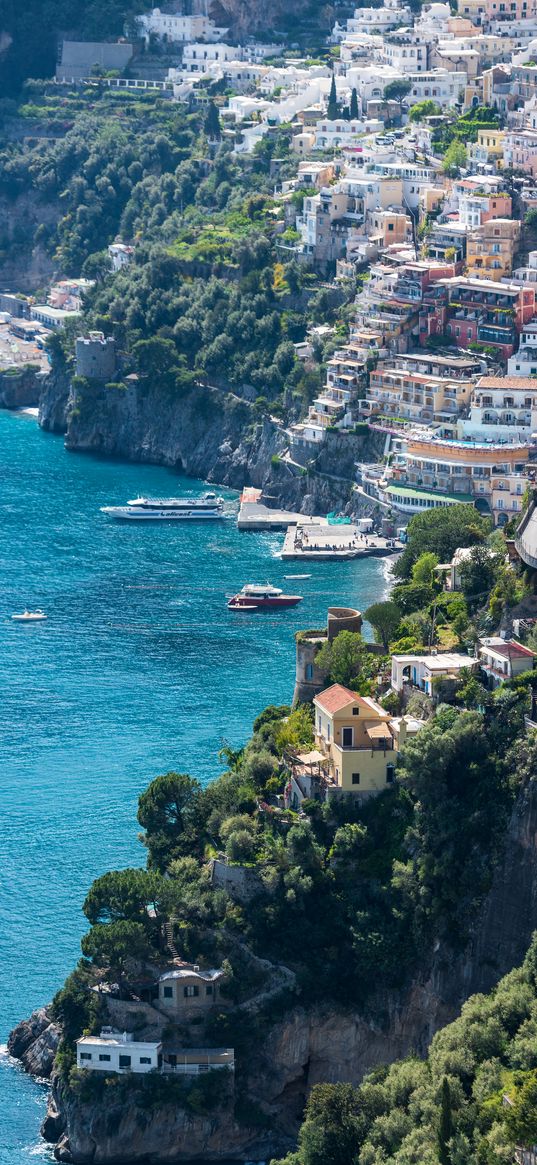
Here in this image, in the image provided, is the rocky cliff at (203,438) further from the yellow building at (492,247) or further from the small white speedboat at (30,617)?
the small white speedboat at (30,617)

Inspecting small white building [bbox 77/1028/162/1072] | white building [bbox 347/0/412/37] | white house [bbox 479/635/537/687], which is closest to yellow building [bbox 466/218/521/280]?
white building [bbox 347/0/412/37]

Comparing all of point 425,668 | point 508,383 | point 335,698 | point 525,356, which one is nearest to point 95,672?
point 508,383

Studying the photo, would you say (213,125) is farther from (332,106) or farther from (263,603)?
(263,603)

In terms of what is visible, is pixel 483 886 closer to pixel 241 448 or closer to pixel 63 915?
pixel 63 915

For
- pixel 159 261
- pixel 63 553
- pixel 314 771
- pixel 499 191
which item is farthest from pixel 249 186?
pixel 314 771

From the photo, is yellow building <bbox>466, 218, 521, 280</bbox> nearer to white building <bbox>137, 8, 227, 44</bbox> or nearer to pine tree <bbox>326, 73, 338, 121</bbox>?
pine tree <bbox>326, 73, 338, 121</bbox>
